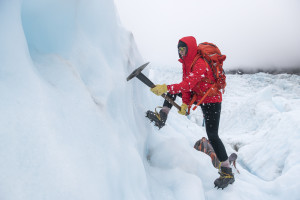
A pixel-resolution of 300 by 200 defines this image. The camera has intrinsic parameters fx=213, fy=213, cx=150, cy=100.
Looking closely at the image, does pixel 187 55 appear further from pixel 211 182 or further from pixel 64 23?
pixel 211 182

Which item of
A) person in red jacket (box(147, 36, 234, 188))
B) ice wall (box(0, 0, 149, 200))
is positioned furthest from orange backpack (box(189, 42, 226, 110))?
ice wall (box(0, 0, 149, 200))

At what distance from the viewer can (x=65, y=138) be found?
1.37 metres

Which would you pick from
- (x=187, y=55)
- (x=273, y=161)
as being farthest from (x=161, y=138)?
(x=273, y=161)

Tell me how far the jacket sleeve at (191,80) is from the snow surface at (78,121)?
0.60 m

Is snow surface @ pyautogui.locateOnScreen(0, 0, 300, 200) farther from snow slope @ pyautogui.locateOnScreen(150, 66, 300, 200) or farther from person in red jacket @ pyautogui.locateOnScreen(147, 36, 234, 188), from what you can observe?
person in red jacket @ pyautogui.locateOnScreen(147, 36, 234, 188)

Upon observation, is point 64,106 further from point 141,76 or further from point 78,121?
point 141,76

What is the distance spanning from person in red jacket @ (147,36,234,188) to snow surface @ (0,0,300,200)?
25 cm

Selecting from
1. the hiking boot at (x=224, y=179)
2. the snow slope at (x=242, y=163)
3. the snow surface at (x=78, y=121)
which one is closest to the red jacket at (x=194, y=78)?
the snow surface at (x=78, y=121)

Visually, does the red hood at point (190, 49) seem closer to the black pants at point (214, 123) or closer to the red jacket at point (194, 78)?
the red jacket at point (194, 78)

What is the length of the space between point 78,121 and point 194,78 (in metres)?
1.53

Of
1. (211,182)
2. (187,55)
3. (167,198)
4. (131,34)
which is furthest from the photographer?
(131,34)

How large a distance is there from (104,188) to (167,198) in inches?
44.9

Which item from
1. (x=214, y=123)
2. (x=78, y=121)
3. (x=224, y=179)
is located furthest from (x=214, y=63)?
(x=78, y=121)

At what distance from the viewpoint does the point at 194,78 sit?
8.48 feet
